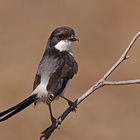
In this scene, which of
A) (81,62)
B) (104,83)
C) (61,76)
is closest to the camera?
(104,83)

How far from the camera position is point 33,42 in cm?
1484

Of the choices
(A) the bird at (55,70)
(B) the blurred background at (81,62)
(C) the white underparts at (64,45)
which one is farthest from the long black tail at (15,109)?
(B) the blurred background at (81,62)

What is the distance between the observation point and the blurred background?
1173 cm

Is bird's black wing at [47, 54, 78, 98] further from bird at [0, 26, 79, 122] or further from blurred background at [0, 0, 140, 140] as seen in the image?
blurred background at [0, 0, 140, 140]

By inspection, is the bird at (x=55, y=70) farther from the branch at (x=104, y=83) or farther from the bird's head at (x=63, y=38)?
the branch at (x=104, y=83)

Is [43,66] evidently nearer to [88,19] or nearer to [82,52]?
[82,52]

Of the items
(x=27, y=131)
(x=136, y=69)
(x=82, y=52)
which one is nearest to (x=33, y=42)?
(x=82, y=52)

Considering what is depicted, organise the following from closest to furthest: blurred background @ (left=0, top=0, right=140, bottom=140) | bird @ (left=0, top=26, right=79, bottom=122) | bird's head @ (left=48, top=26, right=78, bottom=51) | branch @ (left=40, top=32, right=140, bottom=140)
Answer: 1. branch @ (left=40, top=32, right=140, bottom=140)
2. bird @ (left=0, top=26, right=79, bottom=122)
3. bird's head @ (left=48, top=26, right=78, bottom=51)
4. blurred background @ (left=0, top=0, right=140, bottom=140)

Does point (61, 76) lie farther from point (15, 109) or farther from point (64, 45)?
point (15, 109)

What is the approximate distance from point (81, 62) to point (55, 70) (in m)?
8.10

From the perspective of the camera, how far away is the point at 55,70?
555 cm

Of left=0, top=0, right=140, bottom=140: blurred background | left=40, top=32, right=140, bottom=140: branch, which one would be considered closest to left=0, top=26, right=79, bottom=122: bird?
left=40, top=32, right=140, bottom=140: branch

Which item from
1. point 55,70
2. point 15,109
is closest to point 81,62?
point 55,70

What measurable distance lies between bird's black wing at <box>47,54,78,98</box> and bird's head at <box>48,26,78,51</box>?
0.10m
